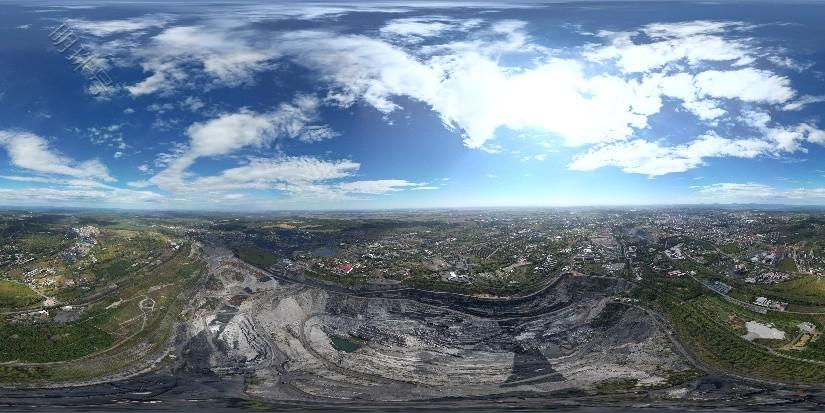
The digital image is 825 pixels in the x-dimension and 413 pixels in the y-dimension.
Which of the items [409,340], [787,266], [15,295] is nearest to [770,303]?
[787,266]

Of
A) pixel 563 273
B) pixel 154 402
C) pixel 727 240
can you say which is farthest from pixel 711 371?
pixel 154 402

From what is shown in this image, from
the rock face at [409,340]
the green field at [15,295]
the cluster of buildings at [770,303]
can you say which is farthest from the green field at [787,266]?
the green field at [15,295]

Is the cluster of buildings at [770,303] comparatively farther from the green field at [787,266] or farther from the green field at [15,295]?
the green field at [15,295]

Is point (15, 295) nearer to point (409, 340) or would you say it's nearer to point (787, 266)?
point (409, 340)

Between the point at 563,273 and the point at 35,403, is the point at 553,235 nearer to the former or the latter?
the point at 563,273

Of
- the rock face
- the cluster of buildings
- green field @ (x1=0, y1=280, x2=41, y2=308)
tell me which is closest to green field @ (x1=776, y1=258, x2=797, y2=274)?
the cluster of buildings

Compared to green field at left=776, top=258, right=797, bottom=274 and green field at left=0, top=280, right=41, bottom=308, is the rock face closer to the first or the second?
green field at left=0, top=280, right=41, bottom=308

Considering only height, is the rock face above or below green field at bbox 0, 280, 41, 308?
below
